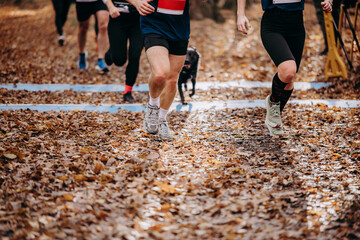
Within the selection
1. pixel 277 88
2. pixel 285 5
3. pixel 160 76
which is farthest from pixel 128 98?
pixel 285 5

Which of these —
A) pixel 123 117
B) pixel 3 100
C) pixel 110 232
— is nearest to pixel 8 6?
pixel 3 100

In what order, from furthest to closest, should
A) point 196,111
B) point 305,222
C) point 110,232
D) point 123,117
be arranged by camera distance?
point 196,111 < point 123,117 < point 305,222 < point 110,232

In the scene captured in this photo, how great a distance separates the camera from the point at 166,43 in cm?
386

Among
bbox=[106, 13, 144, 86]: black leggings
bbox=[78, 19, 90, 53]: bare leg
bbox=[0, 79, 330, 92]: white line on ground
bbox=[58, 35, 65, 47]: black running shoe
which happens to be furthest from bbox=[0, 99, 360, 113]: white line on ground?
bbox=[58, 35, 65, 47]: black running shoe

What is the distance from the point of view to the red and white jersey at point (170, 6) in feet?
12.3

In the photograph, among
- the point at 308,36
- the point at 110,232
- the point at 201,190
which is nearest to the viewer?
the point at 110,232

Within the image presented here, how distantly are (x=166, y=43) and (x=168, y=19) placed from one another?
24 centimetres

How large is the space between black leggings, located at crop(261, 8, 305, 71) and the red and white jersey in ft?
3.10

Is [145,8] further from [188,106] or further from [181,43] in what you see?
[188,106]

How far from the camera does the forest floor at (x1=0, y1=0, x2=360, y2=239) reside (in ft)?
8.53

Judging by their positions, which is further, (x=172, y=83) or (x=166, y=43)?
(x=172, y=83)

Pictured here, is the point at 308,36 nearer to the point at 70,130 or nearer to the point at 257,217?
the point at 70,130

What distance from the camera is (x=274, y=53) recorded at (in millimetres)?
3938

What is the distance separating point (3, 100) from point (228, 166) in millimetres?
4071
